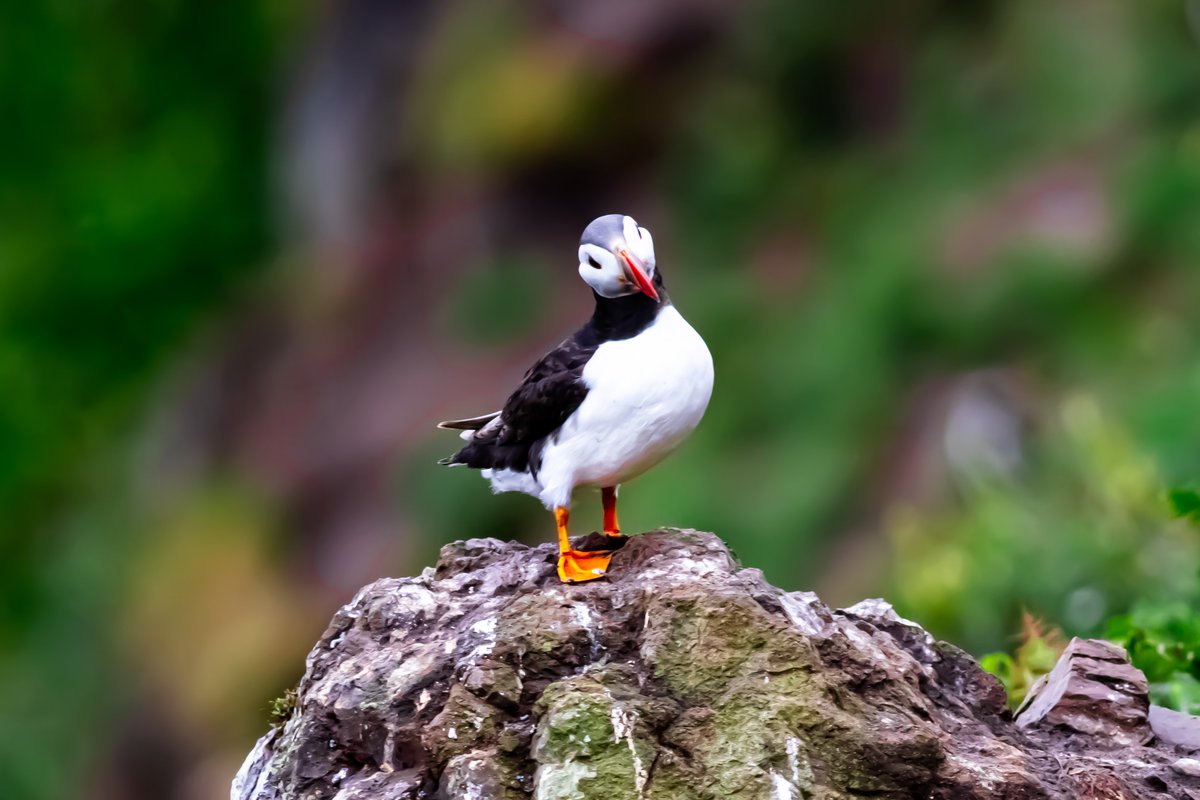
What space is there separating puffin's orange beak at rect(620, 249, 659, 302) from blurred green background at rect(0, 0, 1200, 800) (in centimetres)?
300

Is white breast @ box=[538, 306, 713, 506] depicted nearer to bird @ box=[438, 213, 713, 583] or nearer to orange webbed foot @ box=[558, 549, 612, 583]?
bird @ box=[438, 213, 713, 583]

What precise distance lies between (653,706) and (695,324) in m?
9.01

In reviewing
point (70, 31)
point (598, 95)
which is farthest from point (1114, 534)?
point (70, 31)

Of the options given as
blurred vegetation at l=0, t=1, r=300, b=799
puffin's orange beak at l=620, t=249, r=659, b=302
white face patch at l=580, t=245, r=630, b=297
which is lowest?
puffin's orange beak at l=620, t=249, r=659, b=302

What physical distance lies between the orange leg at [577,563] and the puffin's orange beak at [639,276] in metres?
0.74

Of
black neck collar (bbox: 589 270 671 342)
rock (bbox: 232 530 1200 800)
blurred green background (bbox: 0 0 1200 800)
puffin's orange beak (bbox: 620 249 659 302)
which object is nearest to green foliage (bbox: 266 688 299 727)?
rock (bbox: 232 530 1200 800)

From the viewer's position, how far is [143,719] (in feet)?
50.3

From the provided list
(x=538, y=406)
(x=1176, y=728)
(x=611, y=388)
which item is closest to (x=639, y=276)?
(x=611, y=388)

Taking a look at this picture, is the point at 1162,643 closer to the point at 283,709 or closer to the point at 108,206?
the point at 283,709

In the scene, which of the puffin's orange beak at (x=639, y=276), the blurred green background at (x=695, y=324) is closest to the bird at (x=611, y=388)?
the puffin's orange beak at (x=639, y=276)

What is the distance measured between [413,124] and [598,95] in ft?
8.78

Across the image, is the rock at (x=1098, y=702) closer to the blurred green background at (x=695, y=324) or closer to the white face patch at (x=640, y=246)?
the blurred green background at (x=695, y=324)

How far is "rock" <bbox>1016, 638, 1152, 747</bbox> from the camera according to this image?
5383mm

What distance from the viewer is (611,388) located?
5188 millimetres
